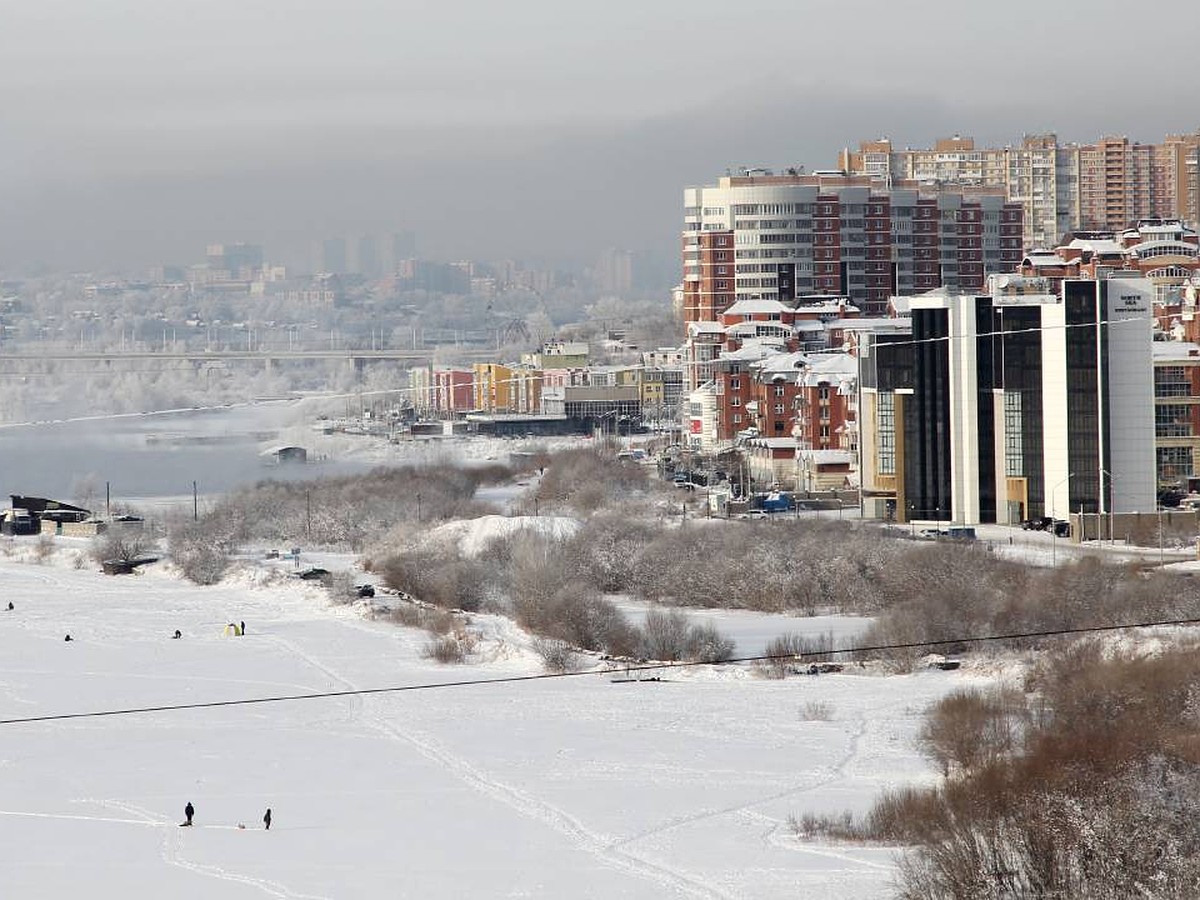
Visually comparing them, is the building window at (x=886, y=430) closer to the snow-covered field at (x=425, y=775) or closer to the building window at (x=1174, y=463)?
the building window at (x=1174, y=463)

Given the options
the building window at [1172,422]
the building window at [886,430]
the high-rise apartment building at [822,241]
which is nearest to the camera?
the building window at [1172,422]

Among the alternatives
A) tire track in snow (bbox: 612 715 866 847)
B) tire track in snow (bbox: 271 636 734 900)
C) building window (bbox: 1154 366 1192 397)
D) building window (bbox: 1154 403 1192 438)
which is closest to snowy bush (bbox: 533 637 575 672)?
tire track in snow (bbox: 271 636 734 900)

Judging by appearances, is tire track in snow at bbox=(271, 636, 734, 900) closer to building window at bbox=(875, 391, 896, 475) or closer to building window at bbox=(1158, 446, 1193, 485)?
building window at bbox=(875, 391, 896, 475)

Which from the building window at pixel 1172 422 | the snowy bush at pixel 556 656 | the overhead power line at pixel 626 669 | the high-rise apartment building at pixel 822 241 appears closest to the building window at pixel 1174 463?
the building window at pixel 1172 422

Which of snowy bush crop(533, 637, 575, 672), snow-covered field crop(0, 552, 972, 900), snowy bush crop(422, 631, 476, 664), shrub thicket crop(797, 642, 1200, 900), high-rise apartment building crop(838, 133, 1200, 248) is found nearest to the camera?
shrub thicket crop(797, 642, 1200, 900)

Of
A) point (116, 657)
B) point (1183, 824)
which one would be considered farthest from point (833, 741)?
point (116, 657)

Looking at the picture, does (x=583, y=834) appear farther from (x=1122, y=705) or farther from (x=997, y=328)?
(x=997, y=328)
